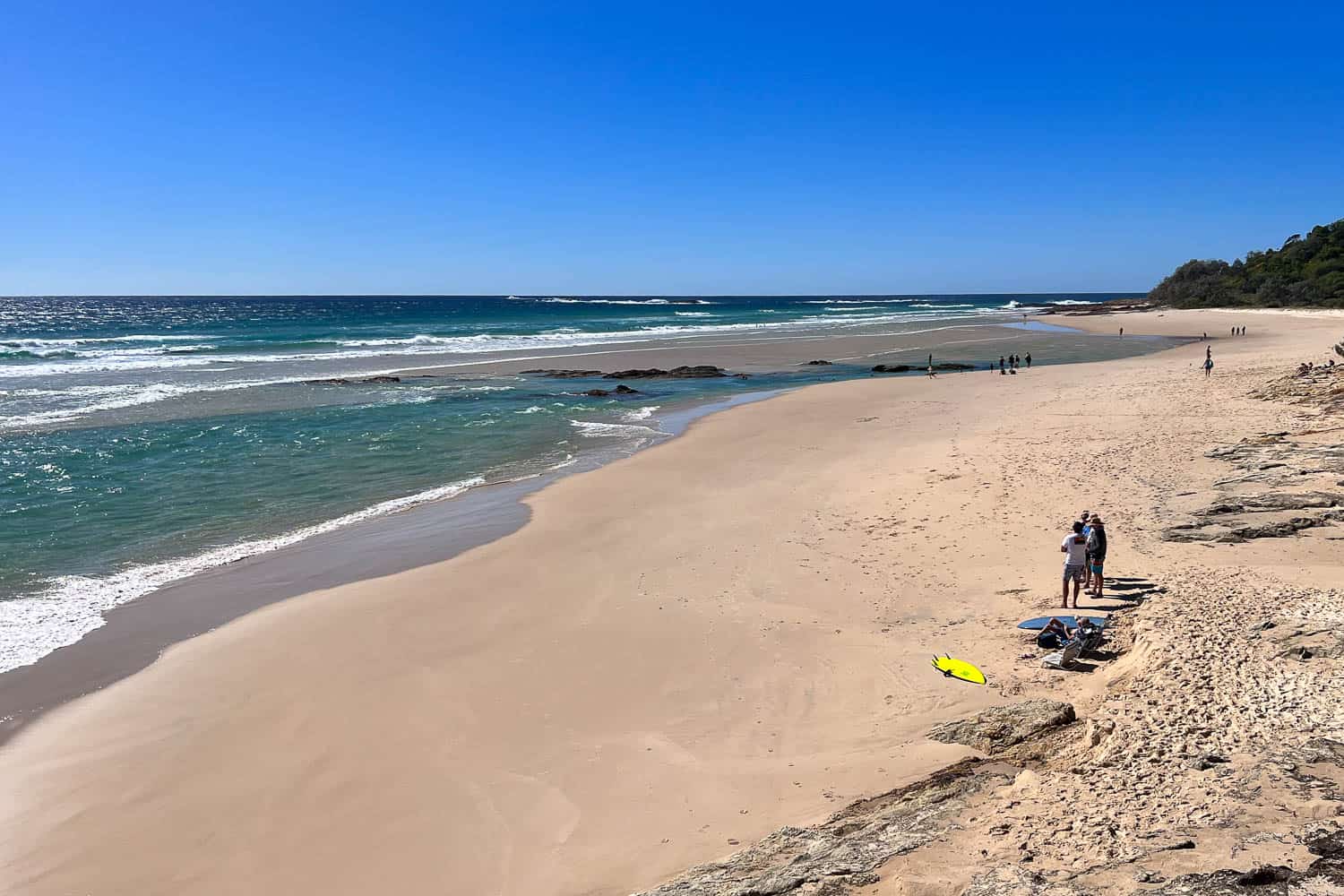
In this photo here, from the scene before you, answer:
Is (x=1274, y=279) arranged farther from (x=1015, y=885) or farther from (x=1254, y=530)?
(x=1015, y=885)

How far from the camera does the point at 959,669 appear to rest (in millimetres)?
8094

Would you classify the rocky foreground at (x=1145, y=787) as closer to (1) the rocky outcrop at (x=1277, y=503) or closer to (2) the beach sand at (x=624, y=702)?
(2) the beach sand at (x=624, y=702)

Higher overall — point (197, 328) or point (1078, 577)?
point (197, 328)

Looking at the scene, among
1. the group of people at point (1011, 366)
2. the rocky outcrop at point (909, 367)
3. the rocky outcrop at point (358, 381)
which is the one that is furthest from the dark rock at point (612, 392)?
the group of people at point (1011, 366)

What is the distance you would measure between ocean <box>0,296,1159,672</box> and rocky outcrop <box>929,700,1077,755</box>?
10.5 meters

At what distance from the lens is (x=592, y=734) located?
7625 mm

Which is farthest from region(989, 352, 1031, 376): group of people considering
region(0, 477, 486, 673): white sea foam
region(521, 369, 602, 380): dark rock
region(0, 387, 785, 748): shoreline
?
region(0, 477, 486, 673): white sea foam

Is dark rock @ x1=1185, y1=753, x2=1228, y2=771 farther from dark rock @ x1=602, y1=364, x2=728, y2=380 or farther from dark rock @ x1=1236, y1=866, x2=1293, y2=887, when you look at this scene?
dark rock @ x1=602, y1=364, x2=728, y2=380

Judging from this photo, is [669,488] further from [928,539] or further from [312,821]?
[312,821]

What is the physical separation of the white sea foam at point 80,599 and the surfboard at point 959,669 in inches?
413

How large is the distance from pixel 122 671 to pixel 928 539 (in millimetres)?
11030

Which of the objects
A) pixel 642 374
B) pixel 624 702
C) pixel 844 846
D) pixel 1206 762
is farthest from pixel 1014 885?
pixel 642 374

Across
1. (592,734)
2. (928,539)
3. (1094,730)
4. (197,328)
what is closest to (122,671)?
(592,734)

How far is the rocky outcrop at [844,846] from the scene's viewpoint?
15.5 feet
